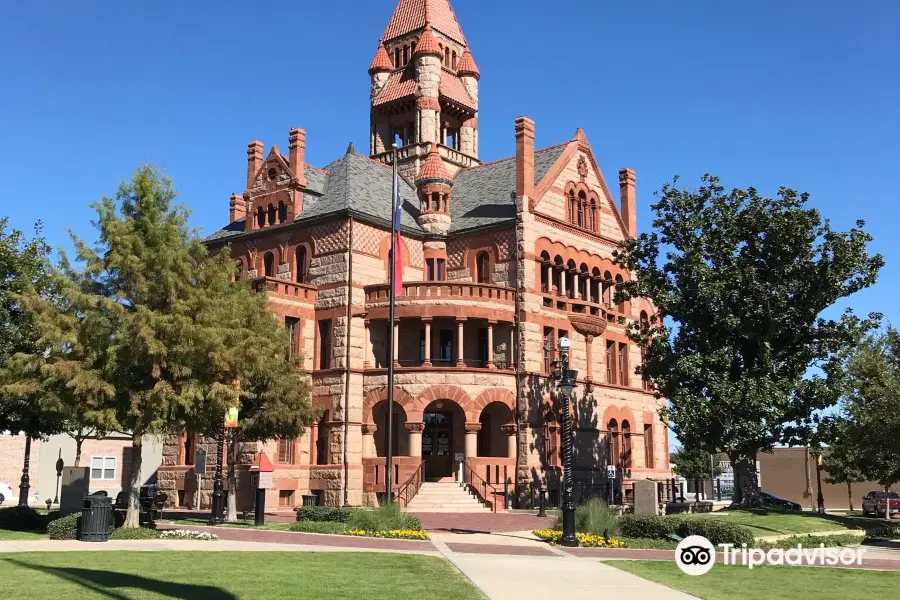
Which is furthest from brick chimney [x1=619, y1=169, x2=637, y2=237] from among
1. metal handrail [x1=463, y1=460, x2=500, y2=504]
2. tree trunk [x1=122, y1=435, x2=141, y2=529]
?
tree trunk [x1=122, y1=435, x2=141, y2=529]

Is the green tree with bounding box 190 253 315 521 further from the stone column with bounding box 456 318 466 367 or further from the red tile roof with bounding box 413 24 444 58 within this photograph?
the red tile roof with bounding box 413 24 444 58

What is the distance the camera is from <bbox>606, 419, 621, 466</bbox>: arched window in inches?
1809

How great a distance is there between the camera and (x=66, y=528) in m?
23.0

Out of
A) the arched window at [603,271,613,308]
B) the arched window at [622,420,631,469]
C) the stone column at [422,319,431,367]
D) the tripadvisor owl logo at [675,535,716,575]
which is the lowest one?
the tripadvisor owl logo at [675,535,716,575]

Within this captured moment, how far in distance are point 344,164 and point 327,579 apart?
34951 millimetres

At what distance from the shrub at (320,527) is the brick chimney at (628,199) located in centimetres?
2897

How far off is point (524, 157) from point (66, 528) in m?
28.2

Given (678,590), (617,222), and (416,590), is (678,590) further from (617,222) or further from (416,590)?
(617,222)

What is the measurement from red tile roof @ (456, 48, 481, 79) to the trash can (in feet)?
134

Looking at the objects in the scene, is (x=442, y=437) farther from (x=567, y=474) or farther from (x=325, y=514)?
(x=567, y=474)

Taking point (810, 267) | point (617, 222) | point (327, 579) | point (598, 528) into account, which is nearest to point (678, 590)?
point (327, 579)

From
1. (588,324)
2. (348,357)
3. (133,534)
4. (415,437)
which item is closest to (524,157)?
(588,324)

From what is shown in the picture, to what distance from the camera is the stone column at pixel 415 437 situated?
39.1 metres

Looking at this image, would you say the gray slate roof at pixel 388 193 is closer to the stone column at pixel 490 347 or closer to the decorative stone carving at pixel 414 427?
the stone column at pixel 490 347
